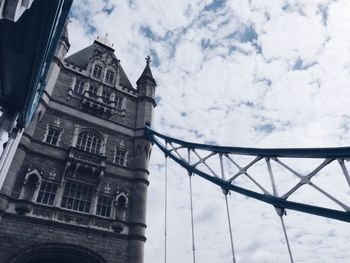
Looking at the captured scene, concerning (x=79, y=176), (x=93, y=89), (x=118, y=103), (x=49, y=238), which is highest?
(x=93, y=89)

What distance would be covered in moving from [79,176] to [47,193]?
196cm

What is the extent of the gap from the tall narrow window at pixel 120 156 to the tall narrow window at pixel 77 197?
2724mm

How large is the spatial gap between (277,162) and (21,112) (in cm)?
871

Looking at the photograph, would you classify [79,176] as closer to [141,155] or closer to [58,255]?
[58,255]

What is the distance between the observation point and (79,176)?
15273 mm

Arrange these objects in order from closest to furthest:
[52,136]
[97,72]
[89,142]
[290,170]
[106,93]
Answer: [290,170], [52,136], [89,142], [106,93], [97,72]

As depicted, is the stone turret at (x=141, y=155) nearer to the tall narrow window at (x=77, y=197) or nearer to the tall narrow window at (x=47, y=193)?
the tall narrow window at (x=77, y=197)

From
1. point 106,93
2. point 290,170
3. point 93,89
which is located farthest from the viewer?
point 106,93

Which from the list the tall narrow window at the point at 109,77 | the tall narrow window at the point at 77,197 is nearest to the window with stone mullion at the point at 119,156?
the tall narrow window at the point at 77,197

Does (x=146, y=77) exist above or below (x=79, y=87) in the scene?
above

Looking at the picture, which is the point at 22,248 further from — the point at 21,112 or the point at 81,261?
the point at 21,112

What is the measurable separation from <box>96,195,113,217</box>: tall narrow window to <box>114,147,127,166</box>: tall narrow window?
2.62m

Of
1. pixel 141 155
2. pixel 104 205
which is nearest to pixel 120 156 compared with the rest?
pixel 141 155

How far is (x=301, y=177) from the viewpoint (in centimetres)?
657
